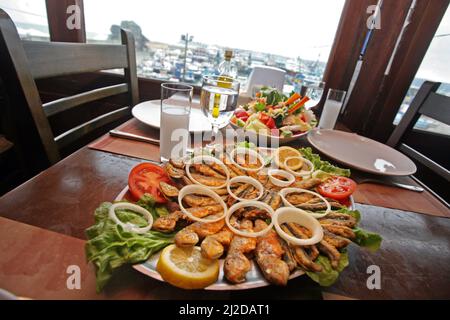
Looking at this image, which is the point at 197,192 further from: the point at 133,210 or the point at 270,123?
the point at 270,123

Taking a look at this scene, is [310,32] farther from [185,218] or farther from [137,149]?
[185,218]

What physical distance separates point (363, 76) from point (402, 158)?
4.40ft

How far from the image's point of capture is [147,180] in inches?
25.9

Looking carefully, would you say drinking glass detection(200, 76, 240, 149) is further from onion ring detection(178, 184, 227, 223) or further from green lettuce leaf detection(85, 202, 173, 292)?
green lettuce leaf detection(85, 202, 173, 292)

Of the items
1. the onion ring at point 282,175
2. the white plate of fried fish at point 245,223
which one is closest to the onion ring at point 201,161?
the white plate of fried fish at point 245,223

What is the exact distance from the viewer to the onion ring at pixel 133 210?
1.63ft

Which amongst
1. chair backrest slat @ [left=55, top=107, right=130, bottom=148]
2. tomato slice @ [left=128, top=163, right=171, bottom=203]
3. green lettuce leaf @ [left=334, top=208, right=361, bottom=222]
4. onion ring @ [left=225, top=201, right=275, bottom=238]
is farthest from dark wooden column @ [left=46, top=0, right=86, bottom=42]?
green lettuce leaf @ [left=334, top=208, right=361, bottom=222]

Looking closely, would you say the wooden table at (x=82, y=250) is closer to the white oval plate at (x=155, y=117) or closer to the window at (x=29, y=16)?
the white oval plate at (x=155, y=117)

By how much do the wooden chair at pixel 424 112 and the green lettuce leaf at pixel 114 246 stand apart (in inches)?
51.6

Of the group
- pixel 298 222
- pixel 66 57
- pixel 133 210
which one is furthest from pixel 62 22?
pixel 298 222

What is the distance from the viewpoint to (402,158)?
3.67 feet

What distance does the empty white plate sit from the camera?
3.25 ft

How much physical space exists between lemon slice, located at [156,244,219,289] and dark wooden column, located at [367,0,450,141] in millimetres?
2265

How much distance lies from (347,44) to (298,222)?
2026 millimetres
